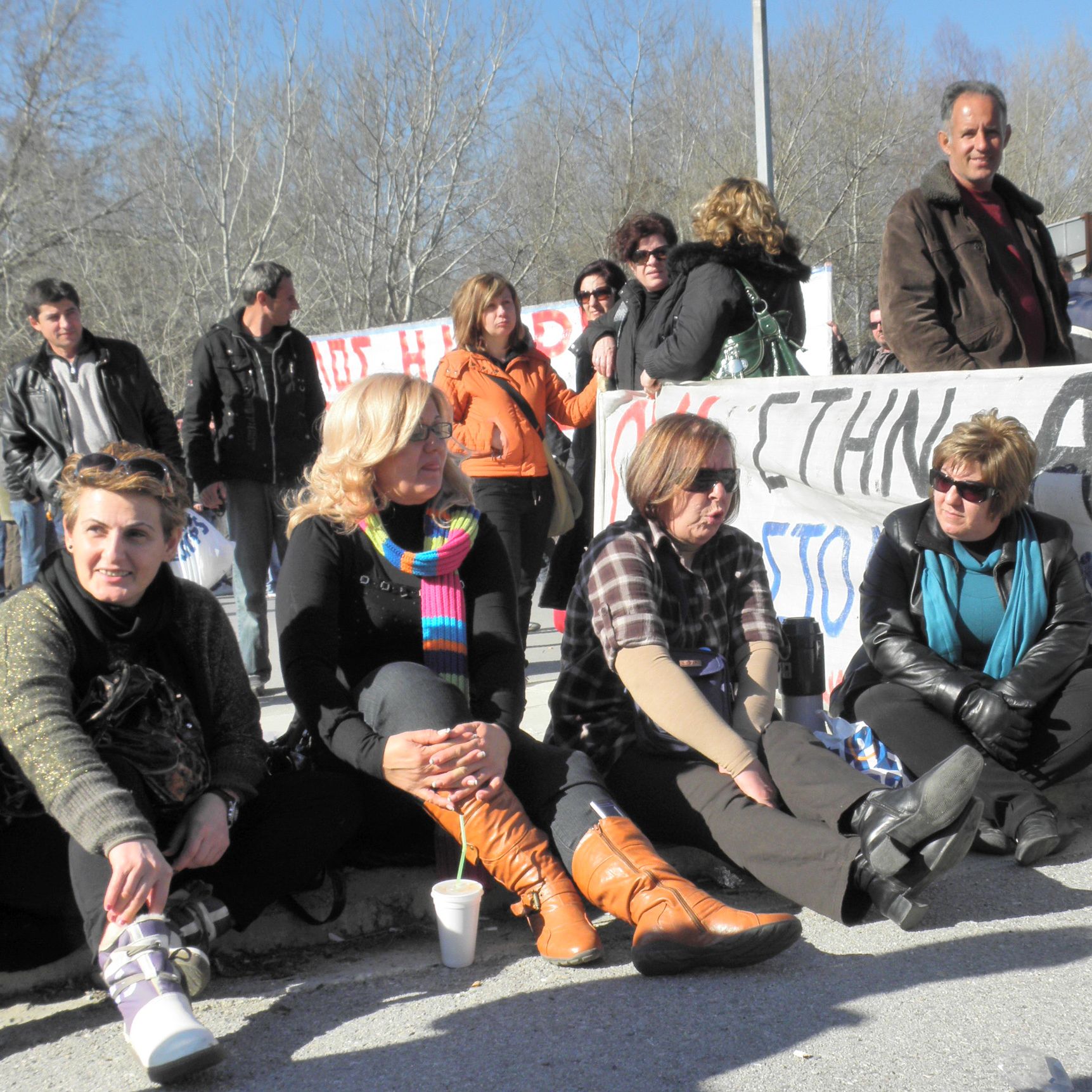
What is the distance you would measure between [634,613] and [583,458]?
323cm

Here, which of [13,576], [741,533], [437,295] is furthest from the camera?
[437,295]

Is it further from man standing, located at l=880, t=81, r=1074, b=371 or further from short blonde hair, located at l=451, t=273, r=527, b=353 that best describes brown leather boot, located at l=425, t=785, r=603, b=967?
short blonde hair, located at l=451, t=273, r=527, b=353

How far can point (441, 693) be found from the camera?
2965mm

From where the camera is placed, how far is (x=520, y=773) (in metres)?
3.09

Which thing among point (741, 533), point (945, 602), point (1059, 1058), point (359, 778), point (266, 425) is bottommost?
point (1059, 1058)

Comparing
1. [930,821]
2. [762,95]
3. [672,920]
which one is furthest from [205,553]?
[762,95]

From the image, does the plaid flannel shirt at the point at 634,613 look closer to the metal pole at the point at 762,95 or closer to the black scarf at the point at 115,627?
the black scarf at the point at 115,627

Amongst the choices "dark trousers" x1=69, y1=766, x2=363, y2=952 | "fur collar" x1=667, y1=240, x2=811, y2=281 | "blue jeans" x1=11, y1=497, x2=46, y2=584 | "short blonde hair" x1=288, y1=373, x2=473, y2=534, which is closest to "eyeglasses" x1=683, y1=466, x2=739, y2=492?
"short blonde hair" x1=288, y1=373, x2=473, y2=534

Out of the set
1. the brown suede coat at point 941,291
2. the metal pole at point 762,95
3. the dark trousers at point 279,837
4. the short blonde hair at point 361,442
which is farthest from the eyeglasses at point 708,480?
the metal pole at point 762,95

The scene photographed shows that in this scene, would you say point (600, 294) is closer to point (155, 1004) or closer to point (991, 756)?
point (991, 756)

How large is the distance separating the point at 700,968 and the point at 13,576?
23.7ft

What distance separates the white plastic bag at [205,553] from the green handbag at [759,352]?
253 cm

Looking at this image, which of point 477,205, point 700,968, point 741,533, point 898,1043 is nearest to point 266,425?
point 741,533

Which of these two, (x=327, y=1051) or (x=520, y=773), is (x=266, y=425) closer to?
(x=520, y=773)
